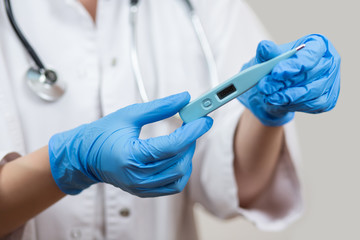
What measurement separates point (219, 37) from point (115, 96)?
0.81ft

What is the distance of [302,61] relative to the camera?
0.60m

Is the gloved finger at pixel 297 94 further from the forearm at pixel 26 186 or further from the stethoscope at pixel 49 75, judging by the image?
the forearm at pixel 26 186

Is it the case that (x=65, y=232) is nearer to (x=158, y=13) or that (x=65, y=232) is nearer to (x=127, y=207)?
(x=127, y=207)

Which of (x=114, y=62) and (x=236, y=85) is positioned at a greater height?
(x=114, y=62)

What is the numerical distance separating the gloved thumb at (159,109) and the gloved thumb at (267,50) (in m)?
0.12

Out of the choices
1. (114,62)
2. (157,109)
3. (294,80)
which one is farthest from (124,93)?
(294,80)

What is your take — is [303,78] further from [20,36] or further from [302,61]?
[20,36]

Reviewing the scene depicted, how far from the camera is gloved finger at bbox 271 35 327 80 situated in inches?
23.1

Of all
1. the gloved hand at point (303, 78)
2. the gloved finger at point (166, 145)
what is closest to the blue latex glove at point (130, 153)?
the gloved finger at point (166, 145)

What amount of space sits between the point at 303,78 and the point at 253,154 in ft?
0.79

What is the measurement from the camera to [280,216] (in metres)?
0.90

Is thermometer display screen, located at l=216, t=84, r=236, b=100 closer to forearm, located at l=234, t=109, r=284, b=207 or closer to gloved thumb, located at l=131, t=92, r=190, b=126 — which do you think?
gloved thumb, located at l=131, t=92, r=190, b=126

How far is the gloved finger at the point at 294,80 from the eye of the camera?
60cm

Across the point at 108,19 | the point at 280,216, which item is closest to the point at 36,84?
the point at 108,19
